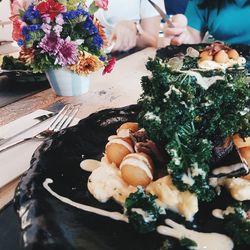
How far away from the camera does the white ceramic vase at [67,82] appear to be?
3.82 ft

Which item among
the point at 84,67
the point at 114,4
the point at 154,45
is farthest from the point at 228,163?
the point at 114,4

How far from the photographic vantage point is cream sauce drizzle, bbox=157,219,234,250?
511mm

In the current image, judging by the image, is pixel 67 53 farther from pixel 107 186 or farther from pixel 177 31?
pixel 177 31

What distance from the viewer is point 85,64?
44.3 inches

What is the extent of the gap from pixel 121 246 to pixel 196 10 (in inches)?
77.9

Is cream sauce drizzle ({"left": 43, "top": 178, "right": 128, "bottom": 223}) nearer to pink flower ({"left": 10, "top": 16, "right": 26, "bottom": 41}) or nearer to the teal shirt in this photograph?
pink flower ({"left": 10, "top": 16, "right": 26, "bottom": 41})

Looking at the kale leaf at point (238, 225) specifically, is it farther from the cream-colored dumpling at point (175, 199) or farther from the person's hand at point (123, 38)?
the person's hand at point (123, 38)

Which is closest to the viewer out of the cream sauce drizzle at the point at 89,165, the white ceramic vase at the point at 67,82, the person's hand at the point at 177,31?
the cream sauce drizzle at the point at 89,165

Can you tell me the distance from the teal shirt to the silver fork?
129 cm

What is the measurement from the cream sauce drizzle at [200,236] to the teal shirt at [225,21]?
163cm

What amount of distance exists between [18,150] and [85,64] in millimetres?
418

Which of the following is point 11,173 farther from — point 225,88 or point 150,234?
point 225,88

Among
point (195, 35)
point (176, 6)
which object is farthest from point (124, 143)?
point (176, 6)

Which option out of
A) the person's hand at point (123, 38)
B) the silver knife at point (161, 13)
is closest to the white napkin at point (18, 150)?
the silver knife at point (161, 13)
